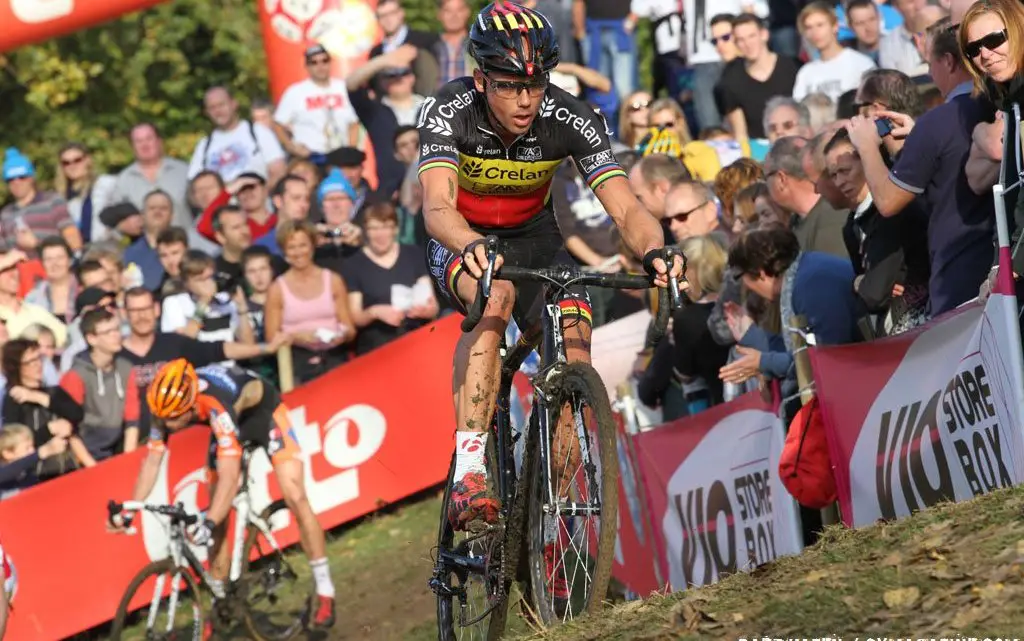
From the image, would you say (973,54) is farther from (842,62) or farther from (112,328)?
(112,328)

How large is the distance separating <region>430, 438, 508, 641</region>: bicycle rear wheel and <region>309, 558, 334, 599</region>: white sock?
16.2ft

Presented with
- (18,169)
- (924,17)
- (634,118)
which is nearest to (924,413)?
(924,17)

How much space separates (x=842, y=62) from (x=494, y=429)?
7.56 m

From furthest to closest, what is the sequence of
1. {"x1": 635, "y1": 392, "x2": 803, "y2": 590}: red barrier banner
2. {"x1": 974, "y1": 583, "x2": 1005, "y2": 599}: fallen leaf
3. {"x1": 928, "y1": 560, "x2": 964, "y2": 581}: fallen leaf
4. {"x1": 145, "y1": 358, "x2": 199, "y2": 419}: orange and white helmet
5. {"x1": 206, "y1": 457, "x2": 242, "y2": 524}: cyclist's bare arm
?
{"x1": 206, "y1": 457, "x2": 242, "y2": 524}: cyclist's bare arm < {"x1": 145, "y1": 358, "x2": 199, "y2": 419}: orange and white helmet < {"x1": 635, "y1": 392, "x2": 803, "y2": 590}: red barrier banner < {"x1": 928, "y1": 560, "x2": 964, "y2": 581}: fallen leaf < {"x1": 974, "y1": 583, "x2": 1005, "y2": 599}: fallen leaf

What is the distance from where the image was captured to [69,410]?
14.6m

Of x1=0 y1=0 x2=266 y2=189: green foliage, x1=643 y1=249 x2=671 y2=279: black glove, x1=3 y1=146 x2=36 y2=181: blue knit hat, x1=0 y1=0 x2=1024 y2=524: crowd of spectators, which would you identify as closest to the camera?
x1=643 y1=249 x2=671 y2=279: black glove

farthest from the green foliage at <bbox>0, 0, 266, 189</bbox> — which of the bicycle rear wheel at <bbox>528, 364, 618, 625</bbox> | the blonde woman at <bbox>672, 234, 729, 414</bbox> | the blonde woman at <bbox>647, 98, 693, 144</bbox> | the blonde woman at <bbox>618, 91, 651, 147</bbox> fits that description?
the bicycle rear wheel at <bbox>528, 364, 618, 625</bbox>

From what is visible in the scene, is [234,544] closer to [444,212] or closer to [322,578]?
[322,578]

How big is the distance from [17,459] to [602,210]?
534cm

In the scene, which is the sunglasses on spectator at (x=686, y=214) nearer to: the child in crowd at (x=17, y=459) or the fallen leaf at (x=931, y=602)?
the fallen leaf at (x=931, y=602)

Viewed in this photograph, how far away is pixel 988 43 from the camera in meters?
7.11

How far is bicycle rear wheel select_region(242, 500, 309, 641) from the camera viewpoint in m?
13.1

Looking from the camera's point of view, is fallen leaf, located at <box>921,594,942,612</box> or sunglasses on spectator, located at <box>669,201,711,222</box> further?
sunglasses on spectator, located at <box>669,201,711,222</box>

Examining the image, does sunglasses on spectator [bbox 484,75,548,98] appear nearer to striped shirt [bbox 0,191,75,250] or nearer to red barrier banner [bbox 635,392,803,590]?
red barrier banner [bbox 635,392,803,590]
